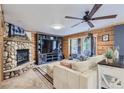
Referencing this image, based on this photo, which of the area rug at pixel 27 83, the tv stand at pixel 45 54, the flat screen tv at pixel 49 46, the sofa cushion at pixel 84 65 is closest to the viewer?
the sofa cushion at pixel 84 65

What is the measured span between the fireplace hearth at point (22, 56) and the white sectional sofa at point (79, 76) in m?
2.12

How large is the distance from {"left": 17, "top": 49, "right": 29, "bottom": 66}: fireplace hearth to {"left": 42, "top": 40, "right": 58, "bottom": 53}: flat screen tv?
119cm

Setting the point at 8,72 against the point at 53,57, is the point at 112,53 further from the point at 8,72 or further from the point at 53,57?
the point at 53,57

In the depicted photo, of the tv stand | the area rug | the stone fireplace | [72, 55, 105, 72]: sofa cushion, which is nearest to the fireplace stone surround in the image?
the stone fireplace

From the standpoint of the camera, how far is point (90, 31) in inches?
112

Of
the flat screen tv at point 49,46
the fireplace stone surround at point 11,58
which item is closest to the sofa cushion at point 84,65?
the fireplace stone surround at point 11,58

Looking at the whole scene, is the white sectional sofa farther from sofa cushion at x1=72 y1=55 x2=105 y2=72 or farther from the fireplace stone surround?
the fireplace stone surround

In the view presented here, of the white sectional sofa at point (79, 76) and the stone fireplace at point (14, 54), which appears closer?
the white sectional sofa at point (79, 76)

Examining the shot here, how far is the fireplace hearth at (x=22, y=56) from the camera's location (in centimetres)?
403

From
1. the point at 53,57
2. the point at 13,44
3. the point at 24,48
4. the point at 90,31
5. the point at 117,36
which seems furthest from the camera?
the point at 53,57

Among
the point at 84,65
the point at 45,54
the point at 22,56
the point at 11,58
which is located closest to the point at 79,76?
the point at 84,65

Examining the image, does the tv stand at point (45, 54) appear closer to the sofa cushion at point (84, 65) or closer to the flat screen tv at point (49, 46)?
the flat screen tv at point (49, 46)
